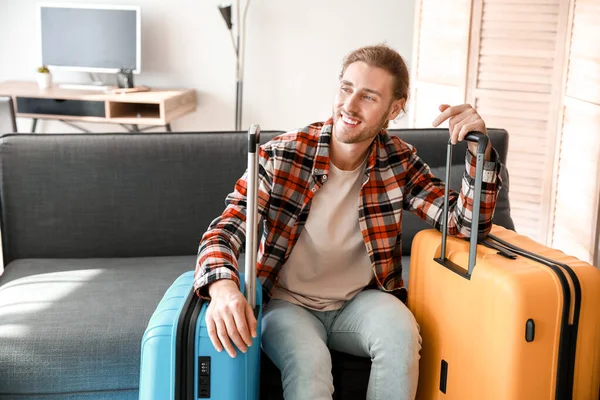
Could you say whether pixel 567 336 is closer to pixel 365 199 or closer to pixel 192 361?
pixel 365 199

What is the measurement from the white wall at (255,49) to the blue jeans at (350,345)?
3279 millimetres

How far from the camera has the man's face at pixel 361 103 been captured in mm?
1690

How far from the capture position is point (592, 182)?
305cm

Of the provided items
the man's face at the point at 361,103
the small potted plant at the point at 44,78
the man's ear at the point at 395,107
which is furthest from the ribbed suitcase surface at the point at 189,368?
the small potted plant at the point at 44,78

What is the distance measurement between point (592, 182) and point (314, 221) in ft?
5.80

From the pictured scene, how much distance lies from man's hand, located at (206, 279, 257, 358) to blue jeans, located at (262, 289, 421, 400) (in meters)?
0.18

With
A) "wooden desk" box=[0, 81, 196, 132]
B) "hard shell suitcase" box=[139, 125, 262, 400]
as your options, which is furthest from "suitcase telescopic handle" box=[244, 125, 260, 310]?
"wooden desk" box=[0, 81, 196, 132]

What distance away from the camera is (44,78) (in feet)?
14.9

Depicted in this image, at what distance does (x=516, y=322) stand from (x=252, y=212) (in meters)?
0.53

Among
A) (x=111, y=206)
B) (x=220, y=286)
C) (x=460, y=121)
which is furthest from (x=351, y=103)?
(x=111, y=206)

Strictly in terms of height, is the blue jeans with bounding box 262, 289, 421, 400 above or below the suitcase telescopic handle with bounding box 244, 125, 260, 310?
below

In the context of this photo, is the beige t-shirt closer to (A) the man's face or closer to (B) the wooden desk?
(A) the man's face

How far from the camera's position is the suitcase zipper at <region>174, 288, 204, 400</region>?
4.43ft

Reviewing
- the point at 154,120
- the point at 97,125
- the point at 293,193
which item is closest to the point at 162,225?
the point at 293,193
